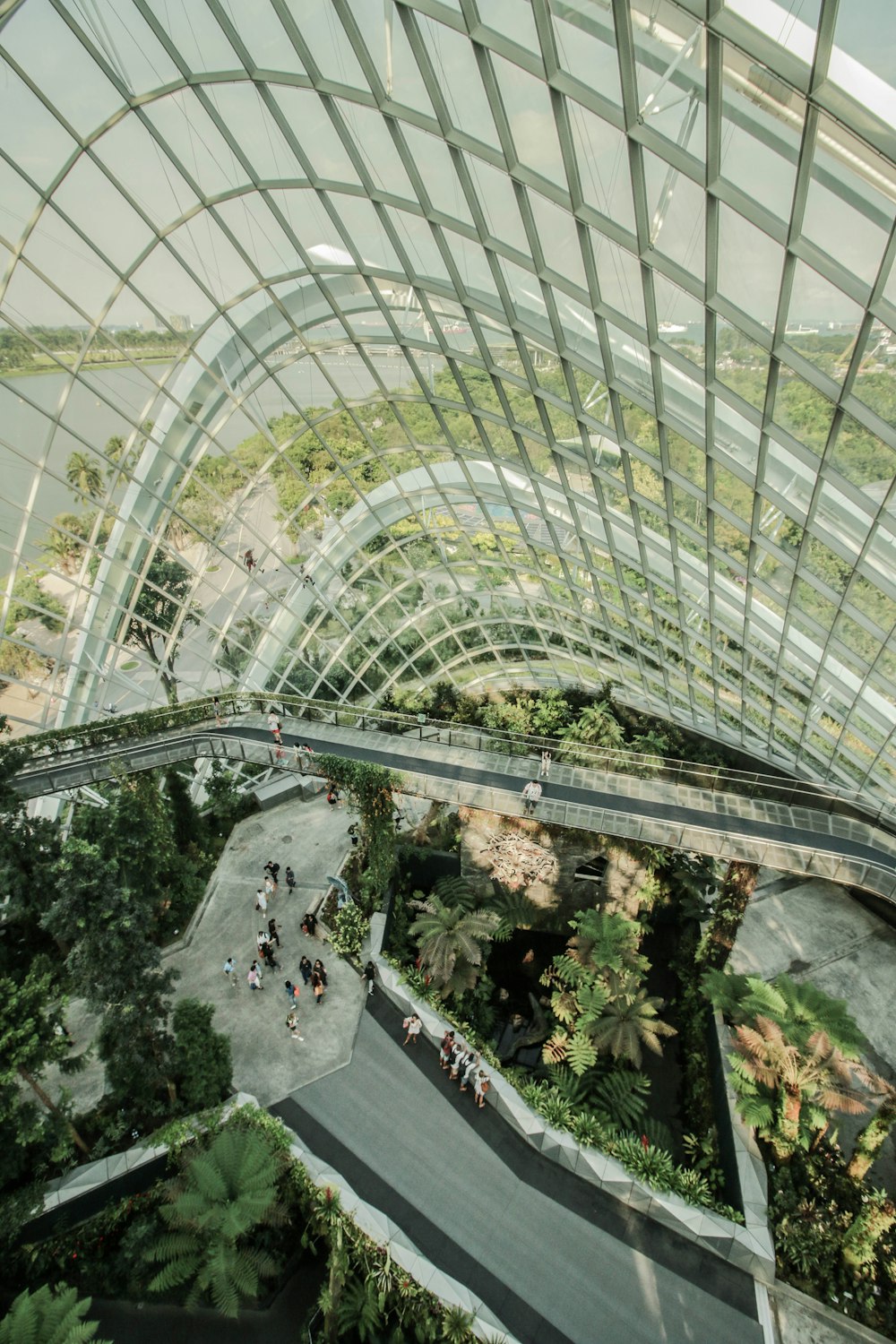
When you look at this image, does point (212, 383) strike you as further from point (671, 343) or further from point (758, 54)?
point (758, 54)

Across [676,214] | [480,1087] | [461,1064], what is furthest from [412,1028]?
[676,214]

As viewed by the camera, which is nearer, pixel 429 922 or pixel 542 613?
pixel 429 922

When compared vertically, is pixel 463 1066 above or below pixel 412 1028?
below

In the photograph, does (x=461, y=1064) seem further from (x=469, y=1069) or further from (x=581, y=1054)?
(x=581, y=1054)

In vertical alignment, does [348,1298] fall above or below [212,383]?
below

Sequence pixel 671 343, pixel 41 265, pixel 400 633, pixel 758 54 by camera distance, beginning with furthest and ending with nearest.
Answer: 1. pixel 400 633
2. pixel 41 265
3. pixel 671 343
4. pixel 758 54

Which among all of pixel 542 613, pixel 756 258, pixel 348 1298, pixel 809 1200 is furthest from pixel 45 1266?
pixel 542 613
